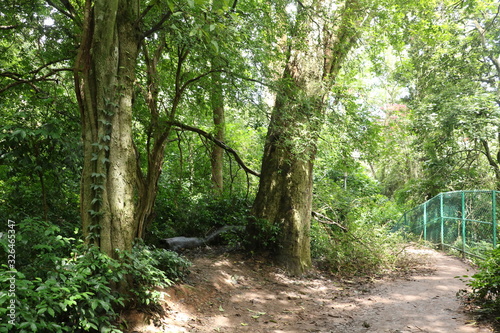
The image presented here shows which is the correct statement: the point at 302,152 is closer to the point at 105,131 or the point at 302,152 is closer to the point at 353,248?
the point at 353,248

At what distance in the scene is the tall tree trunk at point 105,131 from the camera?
4.44 metres

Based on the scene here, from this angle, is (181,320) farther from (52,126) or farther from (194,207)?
(194,207)

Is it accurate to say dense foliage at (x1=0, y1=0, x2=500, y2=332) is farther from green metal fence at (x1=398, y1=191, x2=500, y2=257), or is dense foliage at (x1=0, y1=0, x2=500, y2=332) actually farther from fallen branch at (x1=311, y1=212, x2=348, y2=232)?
green metal fence at (x1=398, y1=191, x2=500, y2=257)

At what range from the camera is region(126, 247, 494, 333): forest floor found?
479 centimetres

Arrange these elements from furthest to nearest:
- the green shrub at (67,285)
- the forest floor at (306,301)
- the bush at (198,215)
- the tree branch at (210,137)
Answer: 1. the bush at (198,215)
2. the tree branch at (210,137)
3. the forest floor at (306,301)
4. the green shrub at (67,285)

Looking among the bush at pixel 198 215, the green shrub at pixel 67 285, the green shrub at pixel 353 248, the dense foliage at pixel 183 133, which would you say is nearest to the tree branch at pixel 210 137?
the dense foliage at pixel 183 133

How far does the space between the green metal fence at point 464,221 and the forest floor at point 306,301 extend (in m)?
0.69

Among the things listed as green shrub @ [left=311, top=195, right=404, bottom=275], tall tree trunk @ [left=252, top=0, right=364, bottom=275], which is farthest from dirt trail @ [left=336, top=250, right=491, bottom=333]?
tall tree trunk @ [left=252, top=0, right=364, bottom=275]

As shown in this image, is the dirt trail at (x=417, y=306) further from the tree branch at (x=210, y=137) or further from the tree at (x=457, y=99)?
the tree at (x=457, y=99)

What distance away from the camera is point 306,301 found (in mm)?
6648

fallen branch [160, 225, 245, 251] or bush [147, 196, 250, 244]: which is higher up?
bush [147, 196, 250, 244]

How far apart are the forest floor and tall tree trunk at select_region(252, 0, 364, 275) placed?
2.46ft

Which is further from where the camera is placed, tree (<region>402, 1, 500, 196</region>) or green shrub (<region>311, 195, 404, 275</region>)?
tree (<region>402, 1, 500, 196</region>)

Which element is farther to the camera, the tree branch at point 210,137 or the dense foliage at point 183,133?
the tree branch at point 210,137
